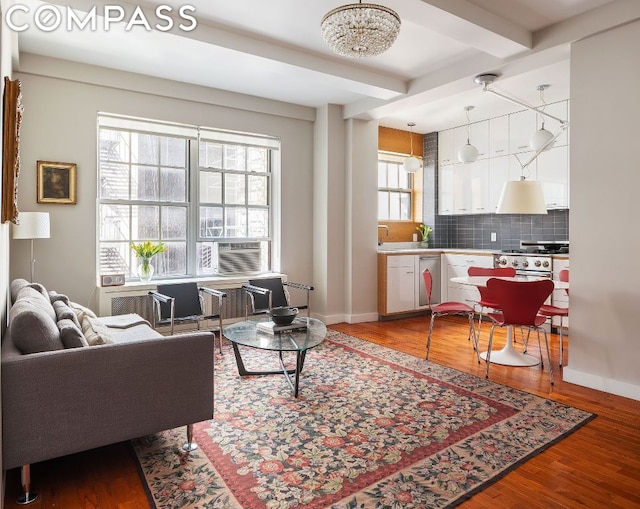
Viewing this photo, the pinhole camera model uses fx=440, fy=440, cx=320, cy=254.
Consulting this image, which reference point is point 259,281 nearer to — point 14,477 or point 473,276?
point 473,276

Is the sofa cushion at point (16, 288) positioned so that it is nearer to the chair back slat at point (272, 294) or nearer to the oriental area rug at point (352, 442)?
the oriental area rug at point (352, 442)

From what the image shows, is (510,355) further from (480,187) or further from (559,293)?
(480,187)

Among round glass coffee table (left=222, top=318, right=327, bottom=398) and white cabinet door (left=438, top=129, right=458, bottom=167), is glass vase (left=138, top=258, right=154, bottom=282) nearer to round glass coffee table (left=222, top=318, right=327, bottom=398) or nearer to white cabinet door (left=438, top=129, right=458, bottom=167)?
round glass coffee table (left=222, top=318, right=327, bottom=398)

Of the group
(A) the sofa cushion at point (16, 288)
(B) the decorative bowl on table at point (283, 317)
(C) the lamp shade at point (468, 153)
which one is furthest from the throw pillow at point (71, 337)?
(C) the lamp shade at point (468, 153)

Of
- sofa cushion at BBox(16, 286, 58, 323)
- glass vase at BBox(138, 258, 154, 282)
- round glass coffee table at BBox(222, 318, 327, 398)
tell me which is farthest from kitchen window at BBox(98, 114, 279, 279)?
round glass coffee table at BBox(222, 318, 327, 398)

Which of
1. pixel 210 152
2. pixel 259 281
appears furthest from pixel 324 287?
pixel 210 152

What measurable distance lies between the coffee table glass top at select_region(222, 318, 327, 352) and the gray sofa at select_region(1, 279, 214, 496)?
0.75 metres

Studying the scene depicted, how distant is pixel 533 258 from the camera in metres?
5.53

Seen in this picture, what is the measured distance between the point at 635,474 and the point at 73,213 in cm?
492

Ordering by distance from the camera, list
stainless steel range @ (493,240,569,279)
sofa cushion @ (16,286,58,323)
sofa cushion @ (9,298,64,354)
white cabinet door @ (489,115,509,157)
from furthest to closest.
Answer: white cabinet door @ (489,115,509,157), stainless steel range @ (493,240,569,279), sofa cushion @ (16,286,58,323), sofa cushion @ (9,298,64,354)

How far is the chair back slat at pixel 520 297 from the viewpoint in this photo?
3545 mm

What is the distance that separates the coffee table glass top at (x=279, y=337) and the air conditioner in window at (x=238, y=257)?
1833mm

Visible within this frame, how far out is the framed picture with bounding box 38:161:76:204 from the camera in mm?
4273

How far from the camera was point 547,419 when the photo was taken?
9.53 ft
